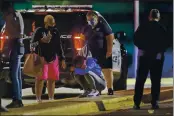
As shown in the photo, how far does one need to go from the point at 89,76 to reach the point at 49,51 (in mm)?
849

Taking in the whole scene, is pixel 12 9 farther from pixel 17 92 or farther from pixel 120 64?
pixel 120 64

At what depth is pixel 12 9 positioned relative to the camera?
9789 mm

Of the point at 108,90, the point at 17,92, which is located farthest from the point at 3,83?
the point at 108,90

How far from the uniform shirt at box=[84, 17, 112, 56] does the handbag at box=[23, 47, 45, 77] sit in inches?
36.1

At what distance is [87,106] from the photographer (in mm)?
10078

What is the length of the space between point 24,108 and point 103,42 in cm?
181

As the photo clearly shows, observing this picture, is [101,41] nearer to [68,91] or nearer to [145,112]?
[68,91]

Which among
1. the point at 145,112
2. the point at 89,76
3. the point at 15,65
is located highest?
the point at 15,65

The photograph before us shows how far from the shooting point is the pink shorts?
10.1m

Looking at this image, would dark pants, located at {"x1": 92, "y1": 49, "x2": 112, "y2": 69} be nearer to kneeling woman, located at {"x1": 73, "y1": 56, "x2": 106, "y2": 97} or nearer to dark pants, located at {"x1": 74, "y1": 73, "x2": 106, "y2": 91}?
kneeling woman, located at {"x1": 73, "y1": 56, "x2": 106, "y2": 97}

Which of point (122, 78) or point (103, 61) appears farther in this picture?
point (122, 78)

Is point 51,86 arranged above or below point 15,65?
below

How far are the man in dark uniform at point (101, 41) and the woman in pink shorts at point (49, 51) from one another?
568 mm

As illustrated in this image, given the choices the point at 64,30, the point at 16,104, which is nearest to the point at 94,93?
the point at 64,30
